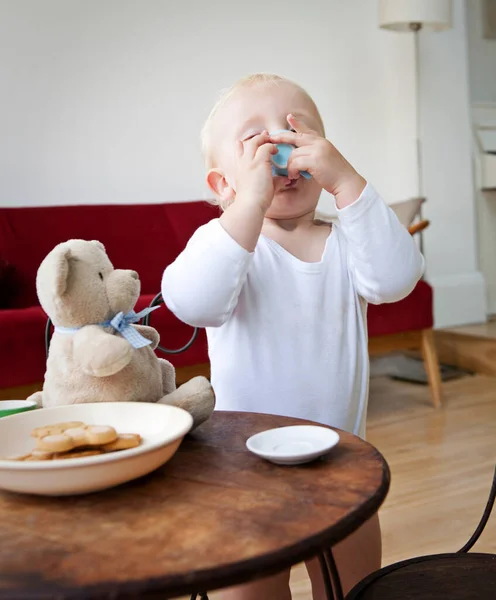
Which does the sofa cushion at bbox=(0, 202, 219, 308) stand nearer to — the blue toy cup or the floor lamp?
the floor lamp

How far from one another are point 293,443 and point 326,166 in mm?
376

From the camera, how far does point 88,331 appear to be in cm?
72

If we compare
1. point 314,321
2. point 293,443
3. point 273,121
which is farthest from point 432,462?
point 293,443

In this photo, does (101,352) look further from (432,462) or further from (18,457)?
(432,462)

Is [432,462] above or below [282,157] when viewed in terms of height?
below

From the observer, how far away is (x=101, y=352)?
697 mm

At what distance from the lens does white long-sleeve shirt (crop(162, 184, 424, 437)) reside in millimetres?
936

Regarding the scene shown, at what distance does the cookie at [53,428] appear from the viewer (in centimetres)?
65

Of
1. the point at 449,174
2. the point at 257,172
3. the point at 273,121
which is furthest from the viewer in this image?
the point at 449,174

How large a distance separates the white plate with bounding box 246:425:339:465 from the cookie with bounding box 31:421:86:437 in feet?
0.52

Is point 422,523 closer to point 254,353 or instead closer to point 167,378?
point 254,353

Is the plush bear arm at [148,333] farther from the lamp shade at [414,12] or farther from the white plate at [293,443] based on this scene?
the lamp shade at [414,12]

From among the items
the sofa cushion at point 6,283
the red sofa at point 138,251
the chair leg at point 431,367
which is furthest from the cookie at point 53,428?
the chair leg at point 431,367

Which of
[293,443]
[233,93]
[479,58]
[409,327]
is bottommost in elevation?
[409,327]
